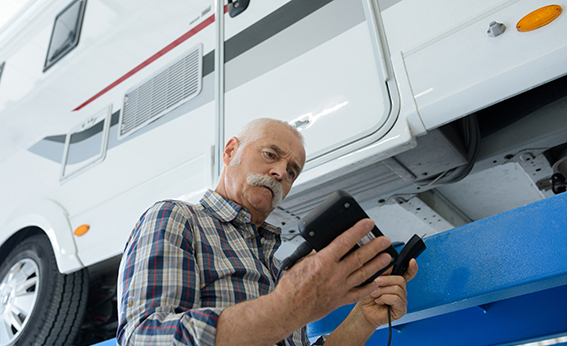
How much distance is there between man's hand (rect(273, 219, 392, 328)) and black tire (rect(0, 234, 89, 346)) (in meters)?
2.11

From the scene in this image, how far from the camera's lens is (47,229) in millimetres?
2477

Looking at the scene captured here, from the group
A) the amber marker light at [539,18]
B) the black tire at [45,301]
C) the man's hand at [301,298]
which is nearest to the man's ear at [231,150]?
the man's hand at [301,298]

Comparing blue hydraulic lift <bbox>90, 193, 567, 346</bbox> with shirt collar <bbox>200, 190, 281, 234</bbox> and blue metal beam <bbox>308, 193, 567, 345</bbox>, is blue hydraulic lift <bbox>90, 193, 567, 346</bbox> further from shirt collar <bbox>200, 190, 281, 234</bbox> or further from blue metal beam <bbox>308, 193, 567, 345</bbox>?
shirt collar <bbox>200, 190, 281, 234</bbox>

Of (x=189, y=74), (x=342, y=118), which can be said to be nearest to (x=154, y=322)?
(x=342, y=118)

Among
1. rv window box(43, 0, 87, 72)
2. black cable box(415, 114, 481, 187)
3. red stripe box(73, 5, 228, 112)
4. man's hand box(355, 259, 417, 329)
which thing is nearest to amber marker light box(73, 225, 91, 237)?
red stripe box(73, 5, 228, 112)

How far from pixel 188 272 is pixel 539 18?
1.13 metres

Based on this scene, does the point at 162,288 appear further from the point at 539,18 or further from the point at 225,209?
the point at 539,18

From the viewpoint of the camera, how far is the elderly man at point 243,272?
735 millimetres

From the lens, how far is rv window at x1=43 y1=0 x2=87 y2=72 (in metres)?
2.90

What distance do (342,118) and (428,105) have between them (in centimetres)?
31

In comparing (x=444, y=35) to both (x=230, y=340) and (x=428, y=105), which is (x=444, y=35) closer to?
(x=428, y=105)

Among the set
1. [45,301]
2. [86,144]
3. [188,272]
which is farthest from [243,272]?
[86,144]

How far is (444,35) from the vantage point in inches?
50.9

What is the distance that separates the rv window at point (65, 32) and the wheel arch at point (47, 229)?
3.56ft
